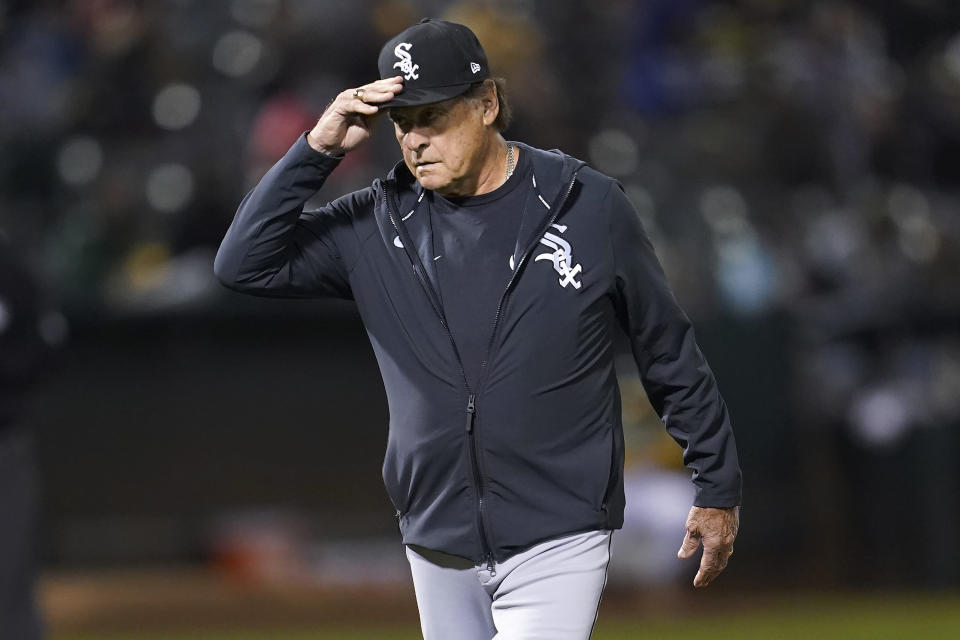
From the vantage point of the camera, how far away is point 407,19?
11.4 metres

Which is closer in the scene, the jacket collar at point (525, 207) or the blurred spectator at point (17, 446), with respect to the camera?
the jacket collar at point (525, 207)

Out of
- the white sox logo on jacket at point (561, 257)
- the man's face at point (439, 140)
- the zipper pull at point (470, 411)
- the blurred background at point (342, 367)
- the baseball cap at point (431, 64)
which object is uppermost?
the baseball cap at point (431, 64)

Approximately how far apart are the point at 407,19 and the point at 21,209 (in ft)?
10.3

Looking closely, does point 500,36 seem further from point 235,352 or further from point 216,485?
point 216,485

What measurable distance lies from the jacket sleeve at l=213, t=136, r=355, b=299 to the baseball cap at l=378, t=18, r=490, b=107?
30 centimetres

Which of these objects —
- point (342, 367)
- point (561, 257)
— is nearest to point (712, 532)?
point (561, 257)

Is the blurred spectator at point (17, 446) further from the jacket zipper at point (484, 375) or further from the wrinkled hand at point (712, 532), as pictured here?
the wrinkled hand at point (712, 532)

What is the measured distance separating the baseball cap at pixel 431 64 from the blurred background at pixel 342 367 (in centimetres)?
545

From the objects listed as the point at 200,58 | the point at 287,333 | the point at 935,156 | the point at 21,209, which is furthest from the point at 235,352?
the point at 935,156

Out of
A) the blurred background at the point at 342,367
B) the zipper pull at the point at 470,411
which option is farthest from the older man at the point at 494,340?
the blurred background at the point at 342,367

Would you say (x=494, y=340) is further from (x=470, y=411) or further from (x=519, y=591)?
(x=519, y=591)

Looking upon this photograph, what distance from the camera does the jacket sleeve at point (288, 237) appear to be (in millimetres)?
3863

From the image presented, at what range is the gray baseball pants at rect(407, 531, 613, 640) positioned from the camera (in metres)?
3.81

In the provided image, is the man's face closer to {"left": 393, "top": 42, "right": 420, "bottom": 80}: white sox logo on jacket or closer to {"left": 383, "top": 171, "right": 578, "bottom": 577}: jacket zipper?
{"left": 393, "top": 42, "right": 420, "bottom": 80}: white sox logo on jacket
